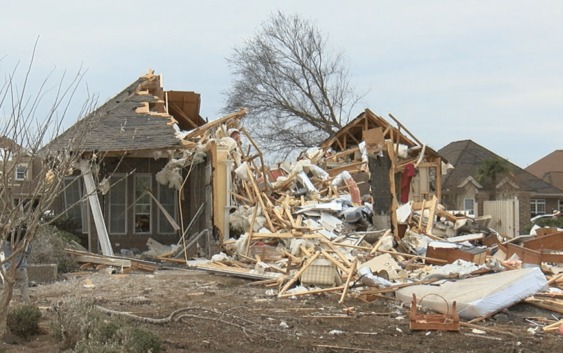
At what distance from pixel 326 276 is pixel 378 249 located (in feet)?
12.6

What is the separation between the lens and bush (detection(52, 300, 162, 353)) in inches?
252

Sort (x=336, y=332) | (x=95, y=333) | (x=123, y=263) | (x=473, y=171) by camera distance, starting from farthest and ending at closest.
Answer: (x=473, y=171), (x=123, y=263), (x=336, y=332), (x=95, y=333)

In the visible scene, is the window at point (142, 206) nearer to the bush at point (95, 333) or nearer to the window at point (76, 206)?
the window at point (76, 206)

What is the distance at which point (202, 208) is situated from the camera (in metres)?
17.6

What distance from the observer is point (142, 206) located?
18.8m

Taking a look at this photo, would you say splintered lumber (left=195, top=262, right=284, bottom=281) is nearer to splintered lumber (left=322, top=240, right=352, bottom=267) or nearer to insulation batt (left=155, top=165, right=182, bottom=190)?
splintered lumber (left=322, top=240, right=352, bottom=267)

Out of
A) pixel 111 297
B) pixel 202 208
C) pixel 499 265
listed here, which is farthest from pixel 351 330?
pixel 202 208

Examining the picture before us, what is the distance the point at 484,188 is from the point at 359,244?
24.4m

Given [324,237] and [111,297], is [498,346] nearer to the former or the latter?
[111,297]

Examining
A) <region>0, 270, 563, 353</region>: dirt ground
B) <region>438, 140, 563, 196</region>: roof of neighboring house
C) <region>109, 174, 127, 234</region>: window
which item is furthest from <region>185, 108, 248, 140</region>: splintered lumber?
<region>438, 140, 563, 196</region>: roof of neighboring house

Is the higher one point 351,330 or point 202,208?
point 202,208

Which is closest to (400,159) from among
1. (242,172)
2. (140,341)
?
(242,172)

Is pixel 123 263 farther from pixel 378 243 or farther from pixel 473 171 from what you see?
pixel 473 171

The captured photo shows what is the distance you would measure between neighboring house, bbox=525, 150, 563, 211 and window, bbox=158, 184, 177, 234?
3051 centimetres
